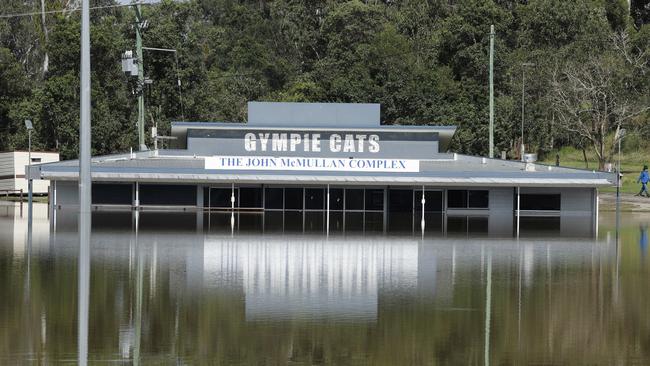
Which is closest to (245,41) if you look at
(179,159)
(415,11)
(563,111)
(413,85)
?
(415,11)

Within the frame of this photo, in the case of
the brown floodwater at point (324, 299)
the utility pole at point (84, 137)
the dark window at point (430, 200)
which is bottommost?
the dark window at point (430, 200)

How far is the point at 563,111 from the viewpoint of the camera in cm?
7700

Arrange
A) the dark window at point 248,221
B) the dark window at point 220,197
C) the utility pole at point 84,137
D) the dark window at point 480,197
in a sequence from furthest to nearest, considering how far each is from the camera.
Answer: the dark window at point 480,197
the dark window at point 220,197
the dark window at point 248,221
the utility pole at point 84,137

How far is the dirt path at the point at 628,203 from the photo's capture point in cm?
6225

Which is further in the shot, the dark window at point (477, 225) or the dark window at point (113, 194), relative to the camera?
the dark window at point (113, 194)

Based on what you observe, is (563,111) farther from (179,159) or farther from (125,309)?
(125,309)

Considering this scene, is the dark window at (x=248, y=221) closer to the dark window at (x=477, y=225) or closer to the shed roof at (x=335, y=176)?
the shed roof at (x=335, y=176)

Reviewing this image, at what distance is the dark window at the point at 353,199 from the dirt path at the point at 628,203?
47.3 ft

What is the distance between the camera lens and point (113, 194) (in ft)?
190

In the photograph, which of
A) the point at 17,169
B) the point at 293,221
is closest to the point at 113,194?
the point at 293,221

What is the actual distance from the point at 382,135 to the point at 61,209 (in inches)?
→ 662

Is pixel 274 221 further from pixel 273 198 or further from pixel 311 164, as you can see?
pixel 273 198

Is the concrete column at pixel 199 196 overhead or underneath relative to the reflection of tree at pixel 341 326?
underneath

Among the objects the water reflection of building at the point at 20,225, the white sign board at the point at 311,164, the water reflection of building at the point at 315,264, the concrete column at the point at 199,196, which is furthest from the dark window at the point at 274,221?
the water reflection of building at the point at 20,225
